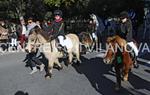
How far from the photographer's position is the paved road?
11.2m

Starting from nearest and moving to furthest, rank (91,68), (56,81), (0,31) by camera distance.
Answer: (56,81)
(91,68)
(0,31)

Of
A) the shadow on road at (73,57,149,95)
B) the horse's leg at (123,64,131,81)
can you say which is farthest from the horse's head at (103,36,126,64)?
the horse's leg at (123,64,131,81)

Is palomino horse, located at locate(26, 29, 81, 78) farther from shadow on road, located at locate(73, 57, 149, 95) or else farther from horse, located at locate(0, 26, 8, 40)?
horse, located at locate(0, 26, 8, 40)

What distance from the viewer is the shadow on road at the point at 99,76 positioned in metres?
11.0

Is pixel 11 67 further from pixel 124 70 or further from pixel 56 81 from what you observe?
pixel 124 70

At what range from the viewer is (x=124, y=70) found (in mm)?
11773

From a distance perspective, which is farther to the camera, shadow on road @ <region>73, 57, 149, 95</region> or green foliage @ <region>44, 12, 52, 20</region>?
green foliage @ <region>44, 12, 52, 20</region>

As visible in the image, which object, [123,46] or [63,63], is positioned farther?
[63,63]

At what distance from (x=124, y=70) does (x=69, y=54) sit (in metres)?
4.17

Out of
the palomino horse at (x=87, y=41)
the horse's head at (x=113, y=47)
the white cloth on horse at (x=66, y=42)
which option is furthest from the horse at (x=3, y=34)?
the horse's head at (x=113, y=47)

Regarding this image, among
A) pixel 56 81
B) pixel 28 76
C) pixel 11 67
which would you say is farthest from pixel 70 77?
pixel 11 67

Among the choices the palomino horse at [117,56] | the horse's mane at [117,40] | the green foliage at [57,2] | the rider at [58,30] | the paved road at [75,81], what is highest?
the green foliage at [57,2]

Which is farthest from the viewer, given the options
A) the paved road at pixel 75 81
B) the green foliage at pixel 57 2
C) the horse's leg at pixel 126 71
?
the green foliage at pixel 57 2

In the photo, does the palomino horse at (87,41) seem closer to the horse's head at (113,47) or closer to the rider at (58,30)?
the rider at (58,30)
